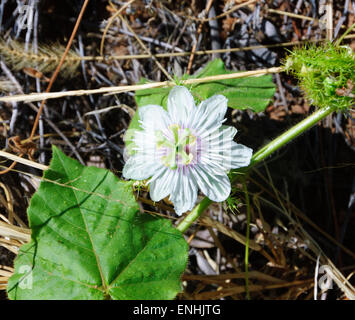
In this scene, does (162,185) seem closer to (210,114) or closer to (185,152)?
(185,152)

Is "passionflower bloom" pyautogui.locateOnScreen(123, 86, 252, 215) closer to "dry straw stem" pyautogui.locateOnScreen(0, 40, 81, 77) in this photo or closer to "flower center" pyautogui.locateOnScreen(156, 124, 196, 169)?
"flower center" pyautogui.locateOnScreen(156, 124, 196, 169)

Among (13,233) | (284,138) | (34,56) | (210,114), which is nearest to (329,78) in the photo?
(284,138)

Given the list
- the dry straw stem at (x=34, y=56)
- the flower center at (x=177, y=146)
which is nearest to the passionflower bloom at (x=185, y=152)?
the flower center at (x=177, y=146)

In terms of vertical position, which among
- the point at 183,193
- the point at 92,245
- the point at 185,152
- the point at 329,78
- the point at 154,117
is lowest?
the point at 92,245

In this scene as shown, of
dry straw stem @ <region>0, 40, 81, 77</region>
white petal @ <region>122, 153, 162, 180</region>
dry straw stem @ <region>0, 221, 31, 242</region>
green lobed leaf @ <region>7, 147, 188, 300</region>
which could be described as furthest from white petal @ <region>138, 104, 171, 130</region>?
dry straw stem @ <region>0, 40, 81, 77</region>

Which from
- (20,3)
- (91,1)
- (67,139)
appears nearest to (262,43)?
(91,1)
